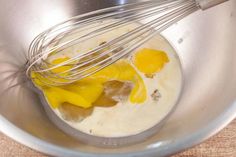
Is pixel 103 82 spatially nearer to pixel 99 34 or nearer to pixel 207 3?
pixel 99 34

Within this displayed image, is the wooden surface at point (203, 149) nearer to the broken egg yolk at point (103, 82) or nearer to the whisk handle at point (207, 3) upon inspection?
the broken egg yolk at point (103, 82)

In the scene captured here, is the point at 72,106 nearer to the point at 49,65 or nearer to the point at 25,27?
the point at 49,65

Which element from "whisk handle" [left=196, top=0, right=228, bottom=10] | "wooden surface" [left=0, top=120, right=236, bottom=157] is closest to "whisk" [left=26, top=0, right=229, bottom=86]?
"whisk handle" [left=196, top=0, right=228, bottom=10]

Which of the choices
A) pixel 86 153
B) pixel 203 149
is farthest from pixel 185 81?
pixel 86 153

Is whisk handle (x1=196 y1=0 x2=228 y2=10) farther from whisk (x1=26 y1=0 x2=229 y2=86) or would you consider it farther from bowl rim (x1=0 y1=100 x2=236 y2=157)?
bowl rim (x1=0 y1=100 x2=236 y2=157)

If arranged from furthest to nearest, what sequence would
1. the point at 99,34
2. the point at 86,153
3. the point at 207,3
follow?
the point at 99,34 < the point at 207,3 < the point at 86,153

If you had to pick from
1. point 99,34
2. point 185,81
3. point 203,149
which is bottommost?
point 203,149
